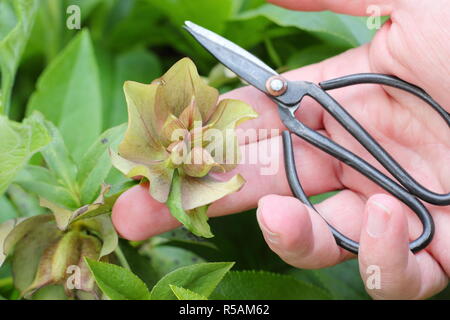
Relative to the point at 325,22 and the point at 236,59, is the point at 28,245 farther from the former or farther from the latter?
the point at 325,22

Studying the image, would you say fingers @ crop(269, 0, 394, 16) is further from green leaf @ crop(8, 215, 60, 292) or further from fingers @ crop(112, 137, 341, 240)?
green leaf @ crop(8, 215, 60, 292)

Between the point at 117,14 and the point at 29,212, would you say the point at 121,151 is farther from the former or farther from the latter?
the point at 117,14

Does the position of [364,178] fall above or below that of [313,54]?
below

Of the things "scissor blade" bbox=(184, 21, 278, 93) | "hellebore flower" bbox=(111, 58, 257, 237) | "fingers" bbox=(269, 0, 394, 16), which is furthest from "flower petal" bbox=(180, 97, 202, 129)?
"fingers" bbox=(269, 0, 394, 16)

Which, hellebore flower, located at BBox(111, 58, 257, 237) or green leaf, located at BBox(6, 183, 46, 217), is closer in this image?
hellebore flower, located at BBox(111, 58, 257, 237)

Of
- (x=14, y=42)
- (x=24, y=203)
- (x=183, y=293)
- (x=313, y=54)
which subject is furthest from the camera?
(x=313, y=54)

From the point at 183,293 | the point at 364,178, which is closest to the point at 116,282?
the point at 183,293

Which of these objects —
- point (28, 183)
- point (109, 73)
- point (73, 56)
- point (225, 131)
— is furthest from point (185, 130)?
point (109, 73)
